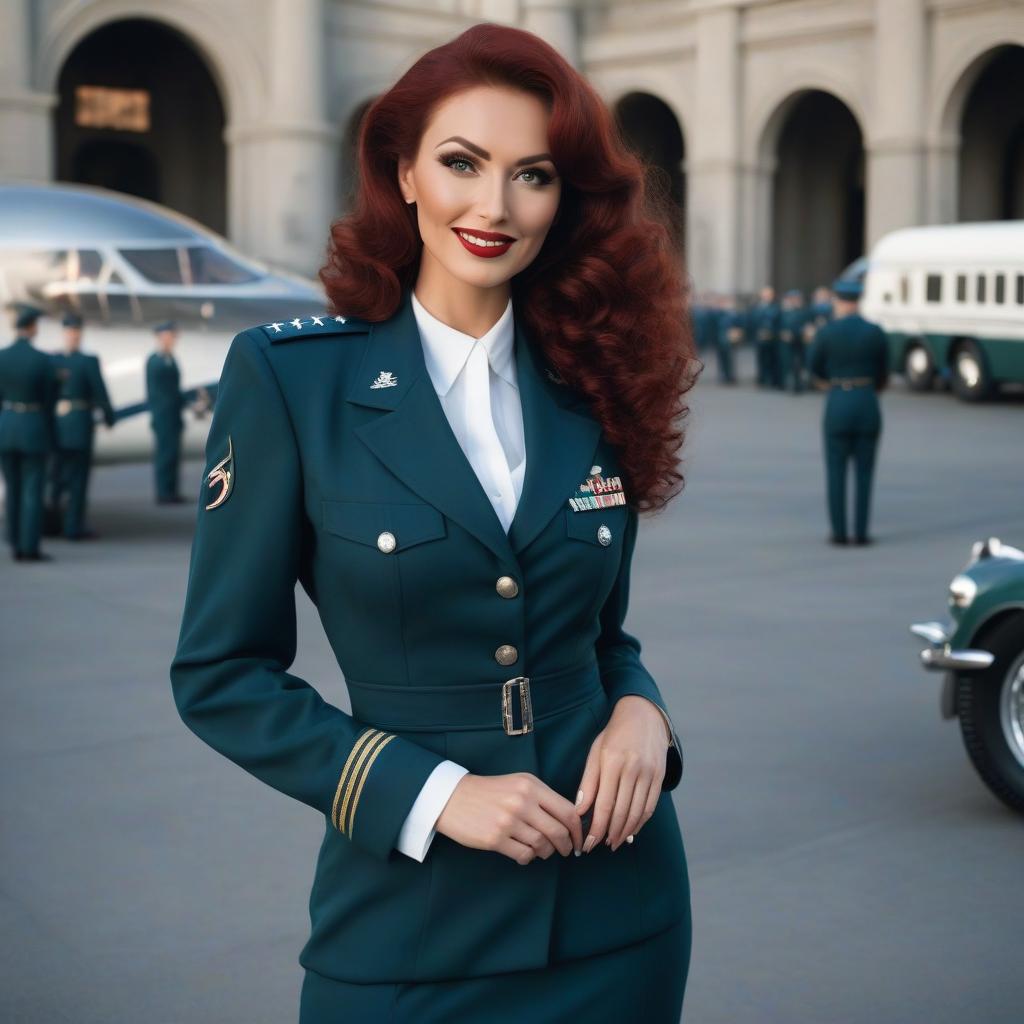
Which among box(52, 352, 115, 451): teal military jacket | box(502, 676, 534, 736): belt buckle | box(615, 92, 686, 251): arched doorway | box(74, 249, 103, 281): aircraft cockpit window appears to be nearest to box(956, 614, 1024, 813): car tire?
box(502, 676, 534, 736): belt buckle

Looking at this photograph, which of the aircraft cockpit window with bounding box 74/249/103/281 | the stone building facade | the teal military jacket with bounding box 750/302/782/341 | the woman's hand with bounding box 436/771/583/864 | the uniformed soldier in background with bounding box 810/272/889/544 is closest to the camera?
the woman's hand with bounding box 436/771/583/864

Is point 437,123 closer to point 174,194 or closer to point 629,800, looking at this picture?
point 629,800

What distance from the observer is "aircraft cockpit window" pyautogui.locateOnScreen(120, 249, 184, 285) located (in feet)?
43.2

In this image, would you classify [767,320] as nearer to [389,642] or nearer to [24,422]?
[24,422]

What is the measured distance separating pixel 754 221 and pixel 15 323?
27.0m

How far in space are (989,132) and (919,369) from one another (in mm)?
11940

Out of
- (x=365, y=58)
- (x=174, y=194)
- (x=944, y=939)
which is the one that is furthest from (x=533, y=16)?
(x=944, y=939)

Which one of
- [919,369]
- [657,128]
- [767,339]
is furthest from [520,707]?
[657,128]

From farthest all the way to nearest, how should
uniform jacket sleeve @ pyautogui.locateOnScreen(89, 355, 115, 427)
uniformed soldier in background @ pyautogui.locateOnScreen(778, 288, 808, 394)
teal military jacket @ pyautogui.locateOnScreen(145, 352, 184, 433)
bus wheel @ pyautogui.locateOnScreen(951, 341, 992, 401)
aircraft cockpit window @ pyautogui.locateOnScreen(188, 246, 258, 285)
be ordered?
uniformed soldier in background @ pyautogui.locateOnScreen(778, 288, 808, 394)
bus wheel @ pyautogui.locateOnScreen(951, 341, 992, 401)
aircraft cockpit window @ pyautogui.locateOnScreen(188, 246, 258, 285)
teal military jacket @ pyautogui.locateOnScreen(145, 352, 184, 433)
uniform jacket sleeve @ pyautogui.locateOnScreen(89, 355, 115, 427)

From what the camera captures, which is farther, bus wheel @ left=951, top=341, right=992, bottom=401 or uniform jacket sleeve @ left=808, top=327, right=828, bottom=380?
bus wheel @ left=951, top=341, right=992, bottom=401

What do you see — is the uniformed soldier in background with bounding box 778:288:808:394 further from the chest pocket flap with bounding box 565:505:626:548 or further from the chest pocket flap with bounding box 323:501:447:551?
the chest pocket flap with bounding box 323:501:447:551

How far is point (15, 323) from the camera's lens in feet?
37.2

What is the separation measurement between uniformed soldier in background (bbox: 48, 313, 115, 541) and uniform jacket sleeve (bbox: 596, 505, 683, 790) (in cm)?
1037

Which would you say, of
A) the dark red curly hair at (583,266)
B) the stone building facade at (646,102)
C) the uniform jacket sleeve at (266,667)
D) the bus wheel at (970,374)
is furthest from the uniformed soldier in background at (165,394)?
the stone building facade at (646,102)
